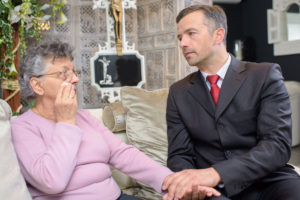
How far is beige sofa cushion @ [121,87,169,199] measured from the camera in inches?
72.3

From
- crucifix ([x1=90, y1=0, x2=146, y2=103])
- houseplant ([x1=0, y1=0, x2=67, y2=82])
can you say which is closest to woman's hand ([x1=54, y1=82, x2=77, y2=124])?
houseplant ([x1=0, y1=0, x2=67, y2=82])

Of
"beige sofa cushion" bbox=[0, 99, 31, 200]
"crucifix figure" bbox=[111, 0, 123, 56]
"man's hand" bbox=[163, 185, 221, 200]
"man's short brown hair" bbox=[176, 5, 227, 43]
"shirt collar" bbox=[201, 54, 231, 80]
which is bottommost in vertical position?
"man's hand" bbox=[163, 185, 221, 200]

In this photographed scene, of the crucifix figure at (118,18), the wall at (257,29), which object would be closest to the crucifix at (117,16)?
the crucifix figure at (118,18)

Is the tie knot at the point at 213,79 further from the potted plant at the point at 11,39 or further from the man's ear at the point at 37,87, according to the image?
the potted plant at the point at 11,39

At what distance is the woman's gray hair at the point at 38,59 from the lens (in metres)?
1.30

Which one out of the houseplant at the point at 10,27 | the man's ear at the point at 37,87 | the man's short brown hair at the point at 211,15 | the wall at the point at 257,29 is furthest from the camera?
the wall at the point at 257,29

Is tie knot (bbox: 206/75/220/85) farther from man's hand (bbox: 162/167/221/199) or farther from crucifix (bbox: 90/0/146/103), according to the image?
crucifix (bbox: 90/0/146/103)

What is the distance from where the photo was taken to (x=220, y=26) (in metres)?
1.57

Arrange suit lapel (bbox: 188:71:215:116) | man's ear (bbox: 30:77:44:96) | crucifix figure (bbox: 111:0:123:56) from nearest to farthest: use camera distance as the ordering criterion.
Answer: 1. man's ear (bbox: 30:77:44:96)
2. suit lapel (bbox: 188:71:215:116)
3. crucifix figure (bbox: 111:0:123:56)

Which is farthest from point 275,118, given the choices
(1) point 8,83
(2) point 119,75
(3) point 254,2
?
(3) point 254,2

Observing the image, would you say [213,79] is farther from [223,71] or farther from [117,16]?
[117,16]

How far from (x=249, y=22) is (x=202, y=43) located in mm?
5461

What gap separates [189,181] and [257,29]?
5.50 meters

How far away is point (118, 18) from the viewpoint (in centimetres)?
456
